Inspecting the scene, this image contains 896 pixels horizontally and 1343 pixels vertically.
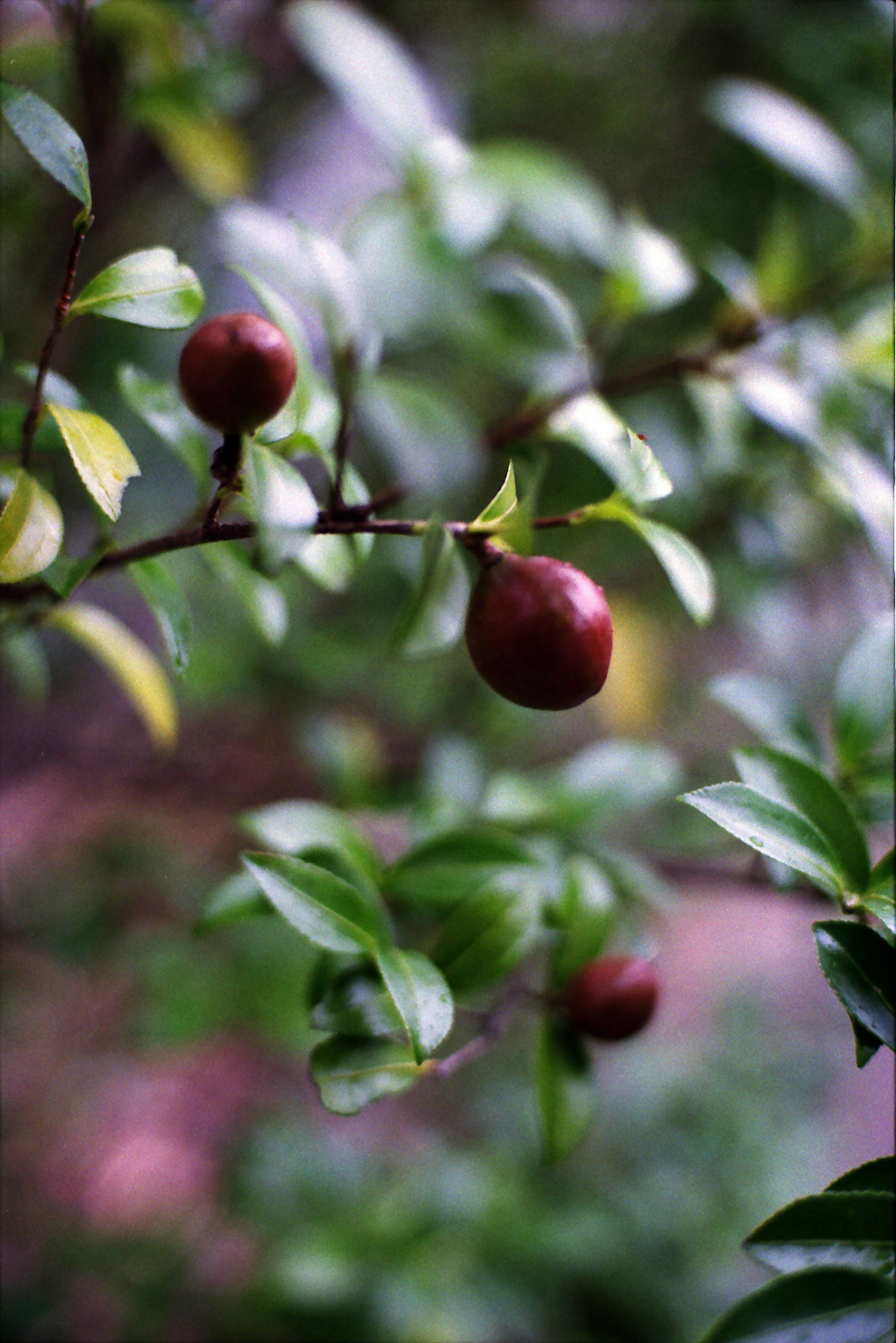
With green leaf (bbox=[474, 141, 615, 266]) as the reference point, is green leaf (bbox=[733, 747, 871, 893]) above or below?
below

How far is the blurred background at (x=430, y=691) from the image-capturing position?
2.25 feet

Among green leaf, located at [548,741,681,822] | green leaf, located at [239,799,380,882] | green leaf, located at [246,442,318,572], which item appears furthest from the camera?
green leaf, located at [548,741,681,822]

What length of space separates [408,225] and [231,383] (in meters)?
0.35

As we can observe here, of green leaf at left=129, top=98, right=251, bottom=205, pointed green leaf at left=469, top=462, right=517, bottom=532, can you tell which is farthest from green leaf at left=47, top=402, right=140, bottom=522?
green leaf at left=129, top=98, right=251, bottom=205

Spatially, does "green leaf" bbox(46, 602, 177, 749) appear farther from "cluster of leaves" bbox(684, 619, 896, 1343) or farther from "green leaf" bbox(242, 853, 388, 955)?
"cluster of leaves" bbox(684, 619, 896, 1343)

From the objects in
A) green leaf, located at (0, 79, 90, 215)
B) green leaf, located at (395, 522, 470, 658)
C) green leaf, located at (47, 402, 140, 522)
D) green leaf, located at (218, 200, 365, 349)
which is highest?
green leaf, located at (0, 79, 90, 215)

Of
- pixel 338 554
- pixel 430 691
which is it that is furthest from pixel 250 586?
pixel 430 691

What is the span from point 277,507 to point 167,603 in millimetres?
118

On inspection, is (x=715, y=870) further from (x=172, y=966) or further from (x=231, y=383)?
(x=172, y=966)

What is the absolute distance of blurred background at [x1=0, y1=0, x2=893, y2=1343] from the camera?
2.25 feet

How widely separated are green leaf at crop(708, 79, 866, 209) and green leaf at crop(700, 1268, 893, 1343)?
2.36 feet

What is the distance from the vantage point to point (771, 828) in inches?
13.4

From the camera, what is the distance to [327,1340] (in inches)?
34.3

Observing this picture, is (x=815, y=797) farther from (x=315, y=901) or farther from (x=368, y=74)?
(x=368, y=74)
